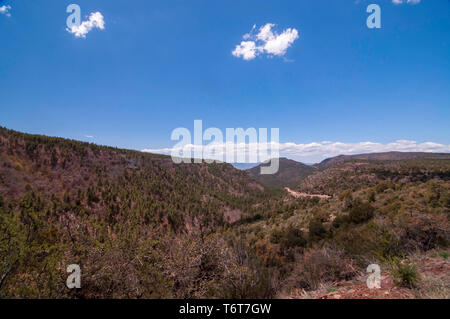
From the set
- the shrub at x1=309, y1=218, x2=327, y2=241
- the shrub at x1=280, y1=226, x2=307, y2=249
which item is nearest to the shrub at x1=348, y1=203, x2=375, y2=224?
the shrub at x1=309, y1=218, x2=327, y2=241

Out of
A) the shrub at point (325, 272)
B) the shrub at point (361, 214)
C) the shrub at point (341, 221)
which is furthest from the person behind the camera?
the shrub at point (341, 221)

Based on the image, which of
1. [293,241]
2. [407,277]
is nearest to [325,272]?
[407,277]

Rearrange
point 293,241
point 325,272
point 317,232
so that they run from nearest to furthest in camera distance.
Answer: point 325,272
point 293,241
point 317,232

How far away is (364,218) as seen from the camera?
522 inches

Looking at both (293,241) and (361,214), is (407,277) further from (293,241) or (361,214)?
(361,214)
